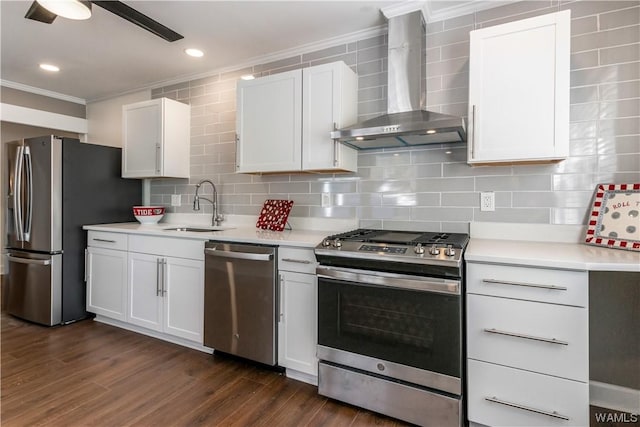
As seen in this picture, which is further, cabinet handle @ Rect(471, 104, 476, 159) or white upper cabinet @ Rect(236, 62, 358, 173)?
white upper cabinet @ Rect(236, 62, 358, 173)

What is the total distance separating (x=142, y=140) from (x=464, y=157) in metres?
2.98

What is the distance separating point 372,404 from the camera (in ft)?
5.97

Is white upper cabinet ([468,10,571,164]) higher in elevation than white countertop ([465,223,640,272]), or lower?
higher

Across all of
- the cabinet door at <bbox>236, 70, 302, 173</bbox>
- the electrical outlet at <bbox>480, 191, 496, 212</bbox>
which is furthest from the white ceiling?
the electrical outlet at <bbox>480, 191, 496, 212</bbox>

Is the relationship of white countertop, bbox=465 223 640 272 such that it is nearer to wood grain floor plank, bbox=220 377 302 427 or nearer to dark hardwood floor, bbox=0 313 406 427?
dark hardwood floor, bbox=0 313 406 427

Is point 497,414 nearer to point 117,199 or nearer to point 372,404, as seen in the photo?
point 372,404

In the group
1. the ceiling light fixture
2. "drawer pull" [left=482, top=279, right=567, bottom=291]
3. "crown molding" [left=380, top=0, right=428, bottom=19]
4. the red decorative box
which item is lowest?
"drawer pull" [left=482, top=279, right=567, bottom=291]

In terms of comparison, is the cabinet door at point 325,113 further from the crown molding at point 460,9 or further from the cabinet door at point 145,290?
the cabinet door at point 145,290

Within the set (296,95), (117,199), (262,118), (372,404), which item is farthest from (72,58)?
(372,404)

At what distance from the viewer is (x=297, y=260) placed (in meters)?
2.12

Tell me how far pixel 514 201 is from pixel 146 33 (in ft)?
9.68

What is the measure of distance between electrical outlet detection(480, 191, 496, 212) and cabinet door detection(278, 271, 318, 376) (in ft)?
3.92

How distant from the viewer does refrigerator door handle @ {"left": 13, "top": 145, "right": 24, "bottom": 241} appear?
3.18 metres

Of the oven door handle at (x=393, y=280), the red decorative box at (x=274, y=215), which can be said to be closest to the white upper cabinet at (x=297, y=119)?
the red decorative box at (x=274, y=215)
